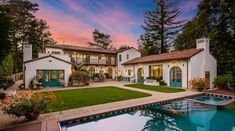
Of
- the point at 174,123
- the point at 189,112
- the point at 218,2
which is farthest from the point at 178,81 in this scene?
the point at 218,2

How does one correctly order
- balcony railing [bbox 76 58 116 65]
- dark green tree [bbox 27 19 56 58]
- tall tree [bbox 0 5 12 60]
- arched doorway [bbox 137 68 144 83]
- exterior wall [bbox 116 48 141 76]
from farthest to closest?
dark green tree [bbox 27 19 56 58] → exterior wall [bbox 116 48 141 76] → balcony railing [bbox 76 58 116 65] → arched doorway [bbox 137 68 144 83] → tall tree [bbox 0 5 12 60]

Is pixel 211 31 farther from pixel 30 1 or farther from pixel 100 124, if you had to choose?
pixel 30 1

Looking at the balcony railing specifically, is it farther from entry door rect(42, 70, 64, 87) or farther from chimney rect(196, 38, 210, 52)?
chimney rect(196, 38, 210, 52)

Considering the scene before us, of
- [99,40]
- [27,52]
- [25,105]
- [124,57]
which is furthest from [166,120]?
[99,40]

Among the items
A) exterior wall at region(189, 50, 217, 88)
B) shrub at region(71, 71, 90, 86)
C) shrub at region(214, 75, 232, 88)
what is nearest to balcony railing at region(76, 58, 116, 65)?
shrub at region(71, 71, 90, 86)

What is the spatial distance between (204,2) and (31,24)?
35.3m

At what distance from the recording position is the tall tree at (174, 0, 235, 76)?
690 inches

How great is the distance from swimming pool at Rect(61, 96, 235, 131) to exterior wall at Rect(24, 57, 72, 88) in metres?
12.9

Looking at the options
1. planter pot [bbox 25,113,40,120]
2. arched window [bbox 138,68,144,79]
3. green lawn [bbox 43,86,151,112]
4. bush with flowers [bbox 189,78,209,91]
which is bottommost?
green lawn [bbox 43,86,151,112]

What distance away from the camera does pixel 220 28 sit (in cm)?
1961

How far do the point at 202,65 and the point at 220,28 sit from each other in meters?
7.77

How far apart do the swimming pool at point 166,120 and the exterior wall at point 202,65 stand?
21.6ft

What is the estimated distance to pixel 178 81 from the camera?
55.4 feet

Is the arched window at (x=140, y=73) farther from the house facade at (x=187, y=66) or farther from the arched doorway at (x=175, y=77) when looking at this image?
the arched doorway at (x=175, y=77)
